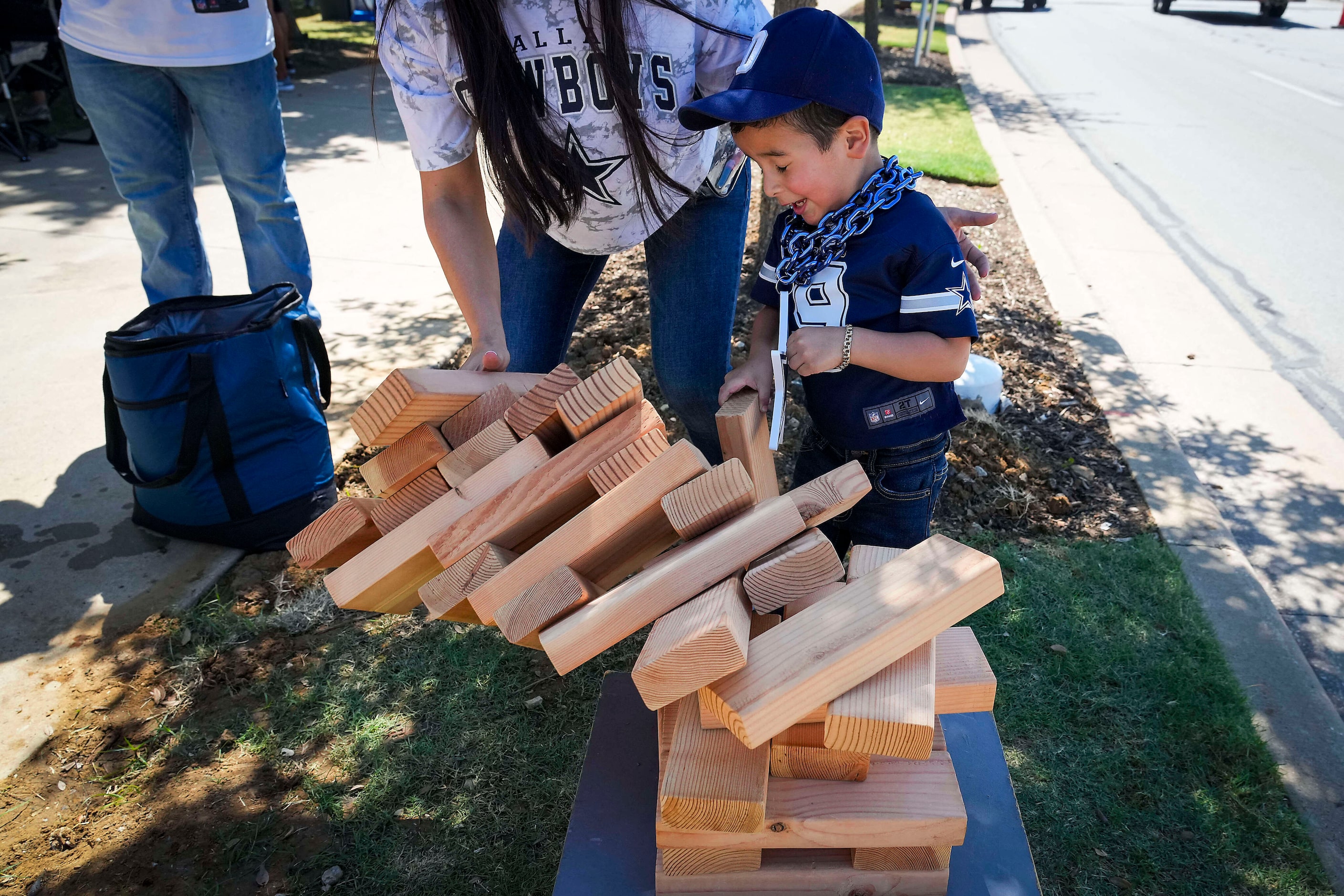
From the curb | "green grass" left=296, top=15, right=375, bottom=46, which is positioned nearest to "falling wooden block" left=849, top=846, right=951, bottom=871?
the curb

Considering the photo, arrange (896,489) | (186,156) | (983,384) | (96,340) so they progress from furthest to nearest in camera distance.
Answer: (96,340) → (983,384) → (186,156) → (896,489)

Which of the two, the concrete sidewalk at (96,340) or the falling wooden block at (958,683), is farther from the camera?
the concrete sidewalk at (96,340)

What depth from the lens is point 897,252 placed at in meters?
1.88

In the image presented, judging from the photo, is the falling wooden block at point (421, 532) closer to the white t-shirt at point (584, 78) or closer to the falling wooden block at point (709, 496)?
the falling wooden block at point (709, 496)

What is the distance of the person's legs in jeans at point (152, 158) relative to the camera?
347 centimetres

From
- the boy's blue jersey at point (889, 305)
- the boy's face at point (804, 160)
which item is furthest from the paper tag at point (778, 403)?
the boy's face at point (804, 160)

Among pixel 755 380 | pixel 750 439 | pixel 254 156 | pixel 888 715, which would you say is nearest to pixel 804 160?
pixel 755 380

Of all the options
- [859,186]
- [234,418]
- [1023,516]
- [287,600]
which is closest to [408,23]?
[859,186]

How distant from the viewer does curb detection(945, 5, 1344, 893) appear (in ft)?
7.84

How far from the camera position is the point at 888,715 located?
4.09 feet

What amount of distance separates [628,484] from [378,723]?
153 centimetres

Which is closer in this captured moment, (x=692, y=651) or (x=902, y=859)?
(x=692, y=651)

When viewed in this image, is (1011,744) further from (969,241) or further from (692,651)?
(692,651)

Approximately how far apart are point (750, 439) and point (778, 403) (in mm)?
137
